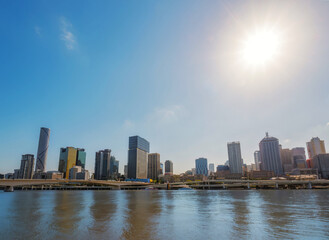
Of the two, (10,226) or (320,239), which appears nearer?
(320,239)

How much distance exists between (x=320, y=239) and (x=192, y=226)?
13730 millimetres

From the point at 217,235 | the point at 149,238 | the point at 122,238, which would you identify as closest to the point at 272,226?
the point at 217,235

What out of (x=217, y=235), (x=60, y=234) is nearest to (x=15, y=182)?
(x=60, y=234)

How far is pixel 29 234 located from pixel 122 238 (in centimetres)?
1134

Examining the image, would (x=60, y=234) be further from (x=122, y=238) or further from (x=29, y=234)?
(x=122, y=238)

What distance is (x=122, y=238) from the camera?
21125 mm

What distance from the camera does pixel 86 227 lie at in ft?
86.8

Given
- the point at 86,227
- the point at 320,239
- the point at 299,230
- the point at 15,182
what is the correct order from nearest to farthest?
1. the point at 320,239
2. the point at 299,230
3. the point at 86,227
4. the point at 15,182

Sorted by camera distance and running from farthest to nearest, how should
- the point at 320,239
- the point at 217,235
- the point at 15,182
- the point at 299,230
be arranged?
1. the point at 15,182
2. the point at 299,230
3. the point at 217,235
4. the point at 320,239

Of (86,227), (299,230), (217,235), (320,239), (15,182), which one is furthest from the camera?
(15,182)

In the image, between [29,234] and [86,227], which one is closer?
[29,234]

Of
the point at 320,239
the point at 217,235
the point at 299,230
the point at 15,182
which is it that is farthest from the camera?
the point at 15,182

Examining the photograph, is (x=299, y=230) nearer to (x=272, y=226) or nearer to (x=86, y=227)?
(x=272, y=226)

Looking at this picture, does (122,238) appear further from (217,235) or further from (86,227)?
(217,235)
